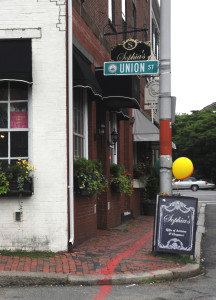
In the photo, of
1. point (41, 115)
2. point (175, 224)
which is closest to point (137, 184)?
point (175, 224)

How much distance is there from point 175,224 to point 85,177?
2.06 m

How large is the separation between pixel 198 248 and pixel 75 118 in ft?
12.2

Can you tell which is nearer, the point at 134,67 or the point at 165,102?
the point at 165,102

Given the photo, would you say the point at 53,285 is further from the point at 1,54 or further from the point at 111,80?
the point at 111,80

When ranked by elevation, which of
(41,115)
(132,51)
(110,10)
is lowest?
(41,115)

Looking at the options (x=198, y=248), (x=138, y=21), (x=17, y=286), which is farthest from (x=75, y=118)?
(x=138, y=21)

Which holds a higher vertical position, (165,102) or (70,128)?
(165,102)

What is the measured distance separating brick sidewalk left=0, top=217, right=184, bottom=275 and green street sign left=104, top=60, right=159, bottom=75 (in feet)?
11.0

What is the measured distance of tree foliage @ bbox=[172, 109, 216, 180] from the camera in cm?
5141

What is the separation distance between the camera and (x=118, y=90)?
10.7 meters

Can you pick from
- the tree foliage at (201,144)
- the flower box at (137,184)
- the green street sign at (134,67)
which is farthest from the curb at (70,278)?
the tree foliage at (201,144)

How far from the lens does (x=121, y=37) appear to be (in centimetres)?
1472

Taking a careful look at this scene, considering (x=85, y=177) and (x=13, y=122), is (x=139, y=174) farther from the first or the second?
(x=13, y=122)

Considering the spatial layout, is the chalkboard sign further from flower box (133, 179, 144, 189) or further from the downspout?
flower box (133, 179, 144, 189)
